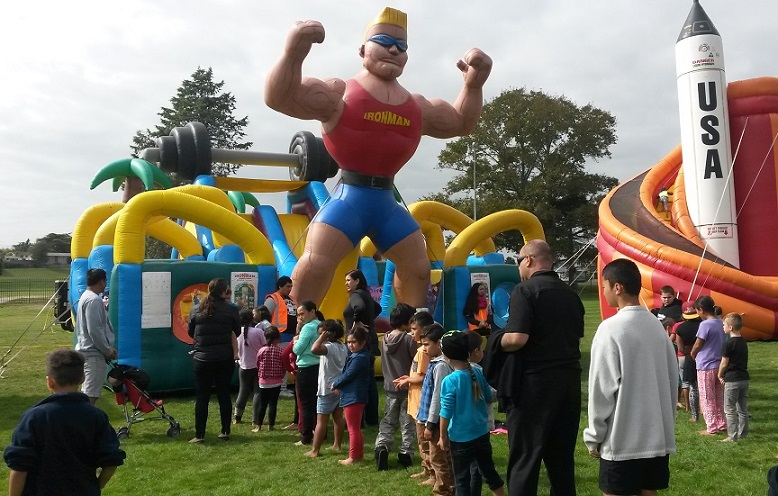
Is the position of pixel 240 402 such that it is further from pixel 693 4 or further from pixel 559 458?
pixel 693 4

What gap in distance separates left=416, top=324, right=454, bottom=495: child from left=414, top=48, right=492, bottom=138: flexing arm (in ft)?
13.6

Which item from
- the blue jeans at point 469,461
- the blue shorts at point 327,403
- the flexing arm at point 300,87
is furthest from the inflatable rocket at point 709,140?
the blue jeans at point 469,461

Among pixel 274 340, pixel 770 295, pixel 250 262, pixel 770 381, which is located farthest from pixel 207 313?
pixel 770 295

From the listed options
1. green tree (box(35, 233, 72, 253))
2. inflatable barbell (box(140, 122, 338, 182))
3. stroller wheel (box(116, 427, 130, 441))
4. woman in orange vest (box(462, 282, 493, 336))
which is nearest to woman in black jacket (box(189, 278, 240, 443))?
stroller wheel (box(116, 427, 130, 441))

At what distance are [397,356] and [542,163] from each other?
101 ft

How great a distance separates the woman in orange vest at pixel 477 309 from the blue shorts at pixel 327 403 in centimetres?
423

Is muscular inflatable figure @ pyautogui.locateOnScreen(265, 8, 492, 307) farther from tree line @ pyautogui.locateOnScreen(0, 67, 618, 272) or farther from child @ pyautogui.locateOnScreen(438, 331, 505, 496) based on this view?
tree line @ pyautogui.locateOnScreen(0, 67, 618, 272)

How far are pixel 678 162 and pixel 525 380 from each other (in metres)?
14.2

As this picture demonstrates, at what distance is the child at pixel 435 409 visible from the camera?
4008mm

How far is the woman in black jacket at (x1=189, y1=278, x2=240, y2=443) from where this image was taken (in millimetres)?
5656

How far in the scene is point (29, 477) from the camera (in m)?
2.61

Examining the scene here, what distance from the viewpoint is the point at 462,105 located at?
8188mm

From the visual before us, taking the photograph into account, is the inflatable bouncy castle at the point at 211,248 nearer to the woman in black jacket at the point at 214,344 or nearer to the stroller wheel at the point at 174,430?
the stroller wheel at the point at 174,430

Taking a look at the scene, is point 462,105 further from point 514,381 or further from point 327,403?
point 514,381
